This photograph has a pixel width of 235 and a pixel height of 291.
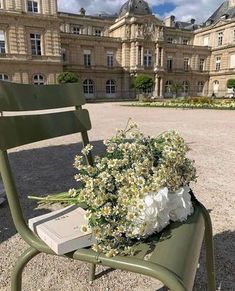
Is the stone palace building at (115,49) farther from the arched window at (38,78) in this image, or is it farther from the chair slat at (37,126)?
the chair slat at (37,126)

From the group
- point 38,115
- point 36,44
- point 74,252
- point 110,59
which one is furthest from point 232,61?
point 74,252

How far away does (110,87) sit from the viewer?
115 feet

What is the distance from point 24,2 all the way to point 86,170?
99.0 feet

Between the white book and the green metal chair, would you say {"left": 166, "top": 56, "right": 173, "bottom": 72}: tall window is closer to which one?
the green metal chair

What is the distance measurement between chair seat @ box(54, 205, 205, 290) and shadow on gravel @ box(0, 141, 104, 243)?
1758mm

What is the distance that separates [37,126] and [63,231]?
572 mm

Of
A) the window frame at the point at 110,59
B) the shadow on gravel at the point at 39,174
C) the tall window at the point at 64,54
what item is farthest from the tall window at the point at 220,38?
the shadow on gravel at the point at 39,174

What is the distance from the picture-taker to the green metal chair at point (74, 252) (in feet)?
2.98

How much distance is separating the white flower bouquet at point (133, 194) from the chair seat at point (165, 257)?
33 mm

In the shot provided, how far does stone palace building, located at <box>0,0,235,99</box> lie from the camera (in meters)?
27.1

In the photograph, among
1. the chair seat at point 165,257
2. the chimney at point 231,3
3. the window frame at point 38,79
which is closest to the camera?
the chair seat at point 165,257

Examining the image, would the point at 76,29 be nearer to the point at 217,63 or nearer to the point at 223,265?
the point at 217,63

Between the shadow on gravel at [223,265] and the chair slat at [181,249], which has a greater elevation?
the chair slat at [181,249]

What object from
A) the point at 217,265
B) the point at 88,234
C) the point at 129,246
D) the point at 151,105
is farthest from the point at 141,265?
the point at 151,105
